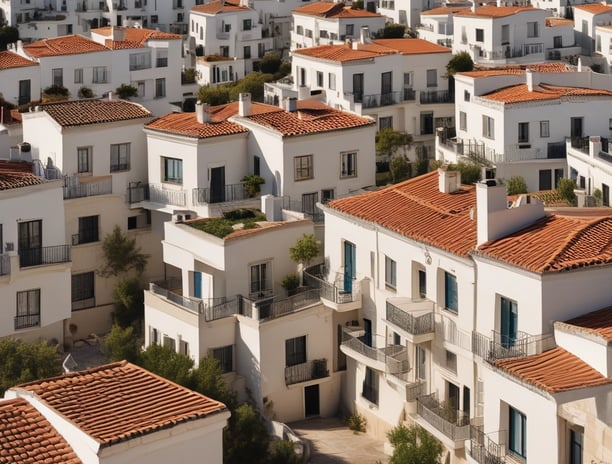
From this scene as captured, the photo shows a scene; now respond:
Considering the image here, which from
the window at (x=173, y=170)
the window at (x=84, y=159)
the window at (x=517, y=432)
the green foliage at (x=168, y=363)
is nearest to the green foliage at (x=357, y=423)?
the green foliage at (x=168, y=363)

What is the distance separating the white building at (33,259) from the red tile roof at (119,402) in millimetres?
17274

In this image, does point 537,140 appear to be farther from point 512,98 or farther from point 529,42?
point 529,42

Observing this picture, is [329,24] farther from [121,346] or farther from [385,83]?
[121,346]

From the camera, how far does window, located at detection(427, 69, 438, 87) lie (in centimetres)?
7731

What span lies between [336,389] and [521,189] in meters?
14.0

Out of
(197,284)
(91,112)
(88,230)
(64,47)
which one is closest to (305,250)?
(197,284)

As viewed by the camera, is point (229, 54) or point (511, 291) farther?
point (229, 54)

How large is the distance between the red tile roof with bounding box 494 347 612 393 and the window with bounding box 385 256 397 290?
8485mm

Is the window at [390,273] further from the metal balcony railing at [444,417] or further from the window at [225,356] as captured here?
the window at [225,356]

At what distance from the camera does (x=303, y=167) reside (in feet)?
184

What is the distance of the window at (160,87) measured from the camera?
80.8 meters

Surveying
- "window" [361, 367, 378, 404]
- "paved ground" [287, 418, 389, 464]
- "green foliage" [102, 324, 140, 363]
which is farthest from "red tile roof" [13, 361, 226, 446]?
"window" [361, 367, 378, 404]

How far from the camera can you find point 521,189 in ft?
198

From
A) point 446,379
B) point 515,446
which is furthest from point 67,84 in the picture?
point 515,446
